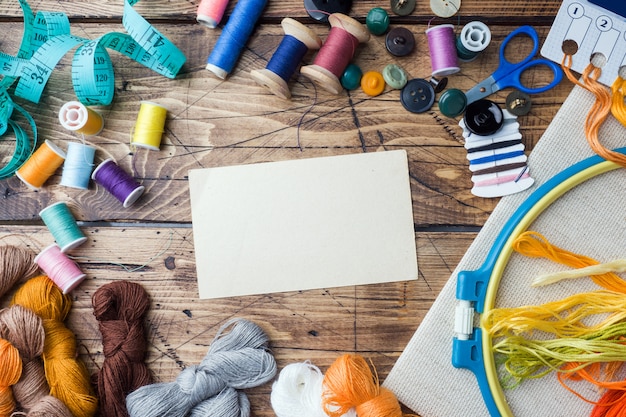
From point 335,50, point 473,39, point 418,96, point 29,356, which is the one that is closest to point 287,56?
point 335,50

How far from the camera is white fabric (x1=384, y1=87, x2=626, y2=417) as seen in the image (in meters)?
1.22

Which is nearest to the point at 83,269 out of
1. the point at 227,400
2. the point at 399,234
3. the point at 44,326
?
the point at 44,326

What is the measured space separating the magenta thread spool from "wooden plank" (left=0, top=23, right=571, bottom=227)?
0.14ft

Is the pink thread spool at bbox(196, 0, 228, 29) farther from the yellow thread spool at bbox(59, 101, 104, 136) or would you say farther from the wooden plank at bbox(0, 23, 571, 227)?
the yellow thread spool at bbox(59, 101, 104, 136)

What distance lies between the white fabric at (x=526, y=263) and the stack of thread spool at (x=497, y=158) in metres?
0.03

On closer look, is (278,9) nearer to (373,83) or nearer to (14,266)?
(373,83)

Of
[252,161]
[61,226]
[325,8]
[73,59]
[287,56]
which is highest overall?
[325,8]

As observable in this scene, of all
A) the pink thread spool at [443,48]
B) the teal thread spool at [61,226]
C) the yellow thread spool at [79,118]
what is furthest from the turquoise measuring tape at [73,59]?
the pink thread spool at [443,48]

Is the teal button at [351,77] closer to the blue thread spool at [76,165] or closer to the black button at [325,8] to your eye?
the black button at [325,8]

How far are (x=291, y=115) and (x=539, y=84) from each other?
1.98 feet

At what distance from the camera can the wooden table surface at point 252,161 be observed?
125 centimetres

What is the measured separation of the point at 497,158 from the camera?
1.23 meters

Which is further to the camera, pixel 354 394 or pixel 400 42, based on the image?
pixel 400 42

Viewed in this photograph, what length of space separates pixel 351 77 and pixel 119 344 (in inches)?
32.6
